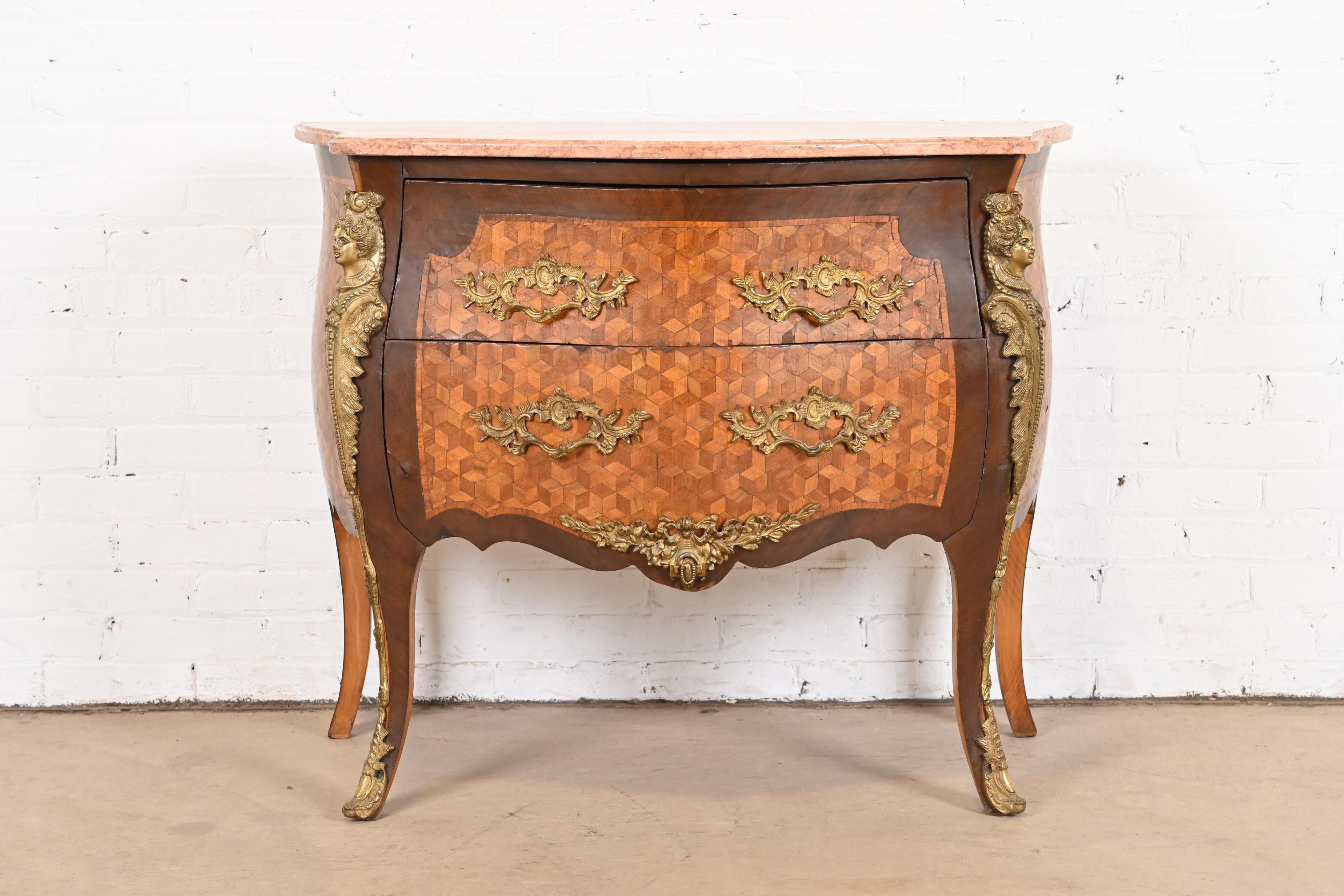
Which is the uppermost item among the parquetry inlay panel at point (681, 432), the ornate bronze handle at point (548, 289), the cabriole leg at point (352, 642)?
the ornate bronze handle at point (548, 289)

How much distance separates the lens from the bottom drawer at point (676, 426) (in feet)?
6.37

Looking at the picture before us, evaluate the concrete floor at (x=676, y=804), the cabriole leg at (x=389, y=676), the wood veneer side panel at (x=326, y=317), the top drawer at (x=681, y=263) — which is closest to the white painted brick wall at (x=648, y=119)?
the concrete floor at (x=676, y=804)

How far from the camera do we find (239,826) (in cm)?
216

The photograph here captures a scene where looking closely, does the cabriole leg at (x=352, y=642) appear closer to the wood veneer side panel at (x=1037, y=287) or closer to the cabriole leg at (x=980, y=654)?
the cabriole leg at (x=980, y=654)

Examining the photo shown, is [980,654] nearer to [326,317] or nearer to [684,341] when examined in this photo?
[684,341]

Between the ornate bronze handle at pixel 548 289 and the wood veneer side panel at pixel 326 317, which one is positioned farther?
the wood veneer side panel at pixel 326 317

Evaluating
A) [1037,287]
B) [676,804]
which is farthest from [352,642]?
[1037,287]

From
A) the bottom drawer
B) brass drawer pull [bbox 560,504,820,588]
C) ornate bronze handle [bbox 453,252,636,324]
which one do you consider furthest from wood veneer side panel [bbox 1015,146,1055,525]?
ornate bronze handle [bbox 453,252,636,324]

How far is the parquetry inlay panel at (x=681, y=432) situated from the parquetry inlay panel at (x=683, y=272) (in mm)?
22

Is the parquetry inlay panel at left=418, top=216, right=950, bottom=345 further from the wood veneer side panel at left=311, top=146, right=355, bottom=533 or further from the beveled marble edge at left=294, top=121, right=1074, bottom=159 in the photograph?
the wood veneer side panel at left=311, top=146, right=355, bottom=533

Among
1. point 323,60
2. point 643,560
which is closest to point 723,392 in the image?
point 643,560

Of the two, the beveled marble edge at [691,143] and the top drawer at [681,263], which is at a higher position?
the beveled marble edge at [691,143]

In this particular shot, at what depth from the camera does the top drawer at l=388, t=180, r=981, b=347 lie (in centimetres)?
192

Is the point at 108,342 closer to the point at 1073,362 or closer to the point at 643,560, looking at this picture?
the point at 643,560
